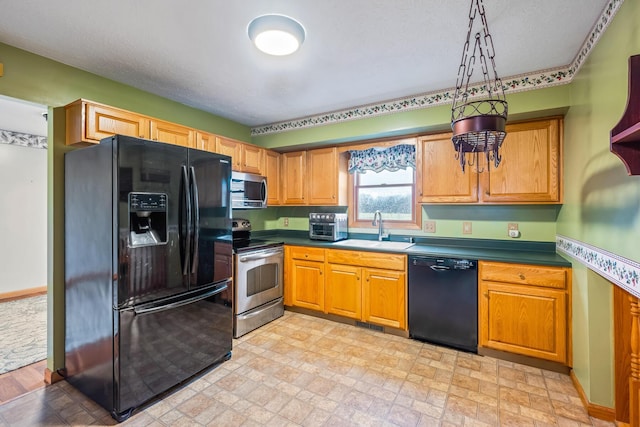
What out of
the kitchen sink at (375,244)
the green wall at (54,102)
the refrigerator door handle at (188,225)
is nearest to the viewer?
the green wall at (54,102)

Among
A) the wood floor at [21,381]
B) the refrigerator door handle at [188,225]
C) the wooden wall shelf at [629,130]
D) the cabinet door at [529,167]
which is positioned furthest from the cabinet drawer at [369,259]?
the wood floor at [21,381]

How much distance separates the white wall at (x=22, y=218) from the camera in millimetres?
4262

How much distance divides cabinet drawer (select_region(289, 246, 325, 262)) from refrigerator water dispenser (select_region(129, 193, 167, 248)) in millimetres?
1744

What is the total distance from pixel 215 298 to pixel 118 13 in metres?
2.05

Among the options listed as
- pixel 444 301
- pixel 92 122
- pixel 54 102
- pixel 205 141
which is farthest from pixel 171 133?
pixel 444 301

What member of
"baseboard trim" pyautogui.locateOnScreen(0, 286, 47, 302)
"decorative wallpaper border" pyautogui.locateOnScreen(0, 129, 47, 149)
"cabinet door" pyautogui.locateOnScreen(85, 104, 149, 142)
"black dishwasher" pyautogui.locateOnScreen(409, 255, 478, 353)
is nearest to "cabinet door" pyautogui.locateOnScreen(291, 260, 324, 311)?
"black dishwasher" pyautogui.locateOnScreen(409, 255, 478, 353)

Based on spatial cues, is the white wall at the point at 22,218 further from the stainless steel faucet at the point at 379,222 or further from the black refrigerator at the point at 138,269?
the stainless steel faucet at the point at 379,222

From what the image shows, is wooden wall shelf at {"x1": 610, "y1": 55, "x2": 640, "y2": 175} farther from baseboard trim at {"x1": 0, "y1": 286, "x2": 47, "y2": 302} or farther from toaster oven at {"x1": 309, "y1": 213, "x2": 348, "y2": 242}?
baseboard trim at {"x1": 0, "y1": 286, "x2": 47, "y2": 302}

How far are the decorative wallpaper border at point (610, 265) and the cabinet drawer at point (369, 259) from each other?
131 centimetres

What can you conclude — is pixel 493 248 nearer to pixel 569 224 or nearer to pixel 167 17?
pixel 569 224

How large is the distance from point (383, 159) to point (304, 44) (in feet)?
6.04

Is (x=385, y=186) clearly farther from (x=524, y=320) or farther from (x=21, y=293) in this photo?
(x=21, y=293)

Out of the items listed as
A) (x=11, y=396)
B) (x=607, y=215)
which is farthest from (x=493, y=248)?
(x=11, y=396)

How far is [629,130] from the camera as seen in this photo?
0.95 meters
